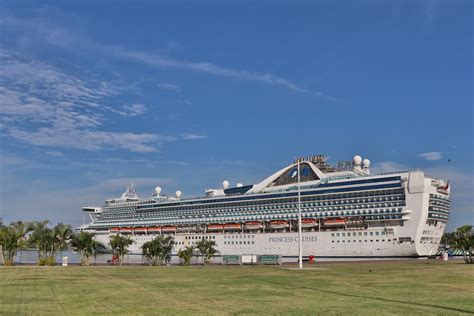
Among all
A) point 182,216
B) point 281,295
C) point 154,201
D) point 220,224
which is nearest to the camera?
point 281,295

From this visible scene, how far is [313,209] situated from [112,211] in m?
63.4

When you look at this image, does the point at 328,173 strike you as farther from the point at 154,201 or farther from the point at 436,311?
the point at 436,311

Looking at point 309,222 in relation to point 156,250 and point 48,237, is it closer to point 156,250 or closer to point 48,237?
point 156,250

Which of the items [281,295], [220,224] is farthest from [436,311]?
[220,224]

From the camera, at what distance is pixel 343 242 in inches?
2876

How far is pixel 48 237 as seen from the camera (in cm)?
5512

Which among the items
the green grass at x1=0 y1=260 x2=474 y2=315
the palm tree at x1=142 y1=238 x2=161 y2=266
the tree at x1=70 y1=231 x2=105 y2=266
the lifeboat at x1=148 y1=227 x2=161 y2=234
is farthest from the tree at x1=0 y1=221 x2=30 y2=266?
the lifeboat at x1=148 y1=227 x2=161 y2=234

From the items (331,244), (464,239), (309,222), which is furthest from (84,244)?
(464,239)

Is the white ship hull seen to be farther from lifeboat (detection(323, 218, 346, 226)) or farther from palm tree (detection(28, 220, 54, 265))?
palm tree (detection(28, 220, 54, 265))

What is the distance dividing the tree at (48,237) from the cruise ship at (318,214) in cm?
2942

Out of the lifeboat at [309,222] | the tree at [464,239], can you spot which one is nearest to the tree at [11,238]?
the lifeboat at [309,222]

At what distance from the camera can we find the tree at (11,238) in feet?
172

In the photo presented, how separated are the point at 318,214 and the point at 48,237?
4315cm

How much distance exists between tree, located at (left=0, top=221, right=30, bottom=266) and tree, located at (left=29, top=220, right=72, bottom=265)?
119 centimetres
